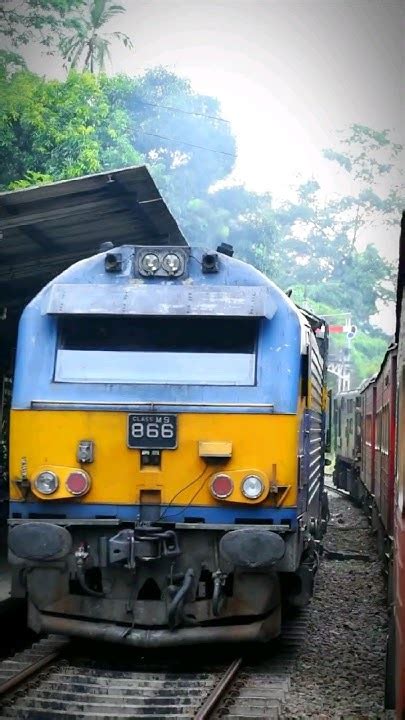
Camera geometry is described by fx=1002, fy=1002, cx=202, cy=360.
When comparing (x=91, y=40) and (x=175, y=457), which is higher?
(x=91, y=40)

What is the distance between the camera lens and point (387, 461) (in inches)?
460

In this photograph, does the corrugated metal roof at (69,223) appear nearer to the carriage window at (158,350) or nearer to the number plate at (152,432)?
the carriage window at (158,350)

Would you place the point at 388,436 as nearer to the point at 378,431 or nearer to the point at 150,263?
the point at 378,431

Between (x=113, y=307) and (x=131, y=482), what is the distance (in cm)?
132

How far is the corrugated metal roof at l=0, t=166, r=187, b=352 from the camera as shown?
9.05 m

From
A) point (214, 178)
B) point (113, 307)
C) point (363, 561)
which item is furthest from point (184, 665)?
point (214, 178)

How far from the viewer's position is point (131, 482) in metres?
7.22

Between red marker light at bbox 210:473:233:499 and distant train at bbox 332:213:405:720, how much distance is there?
46.2 inches

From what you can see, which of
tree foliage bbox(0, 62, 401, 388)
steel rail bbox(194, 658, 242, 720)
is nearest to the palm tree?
tree foliage bbox(0, 62, 401, 388)

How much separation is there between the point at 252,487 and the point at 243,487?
0.06 metres

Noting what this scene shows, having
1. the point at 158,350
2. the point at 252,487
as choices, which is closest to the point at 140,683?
the point at 252,487

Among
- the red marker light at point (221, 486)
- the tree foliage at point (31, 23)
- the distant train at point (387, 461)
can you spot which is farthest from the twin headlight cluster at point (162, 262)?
the tree foliage at point (31, 23)

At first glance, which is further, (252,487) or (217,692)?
(252,487)

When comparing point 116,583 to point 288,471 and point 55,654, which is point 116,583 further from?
point 288,471
